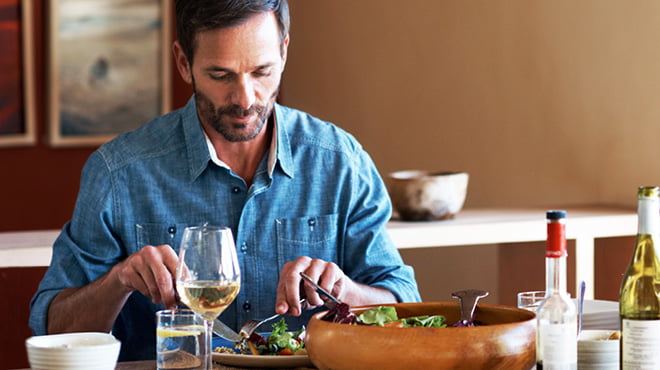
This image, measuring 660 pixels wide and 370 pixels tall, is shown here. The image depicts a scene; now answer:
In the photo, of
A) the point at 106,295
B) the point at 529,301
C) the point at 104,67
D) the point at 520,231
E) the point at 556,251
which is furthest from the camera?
the point at 104,67

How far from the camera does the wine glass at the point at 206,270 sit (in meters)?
1.20

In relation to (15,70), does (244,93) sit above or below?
below

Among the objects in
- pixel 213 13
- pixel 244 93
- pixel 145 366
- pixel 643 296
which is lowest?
pixel 145 366

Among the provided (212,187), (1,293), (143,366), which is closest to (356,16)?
(1,293)

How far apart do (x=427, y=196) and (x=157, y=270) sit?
147cm

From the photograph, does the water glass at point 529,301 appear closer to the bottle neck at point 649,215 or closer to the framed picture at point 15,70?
the bottle neck at point 649,215

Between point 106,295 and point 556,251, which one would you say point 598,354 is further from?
point 106,295

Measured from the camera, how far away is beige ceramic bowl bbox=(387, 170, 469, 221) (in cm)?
276

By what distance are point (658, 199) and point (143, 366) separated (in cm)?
80

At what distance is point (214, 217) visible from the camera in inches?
74.7

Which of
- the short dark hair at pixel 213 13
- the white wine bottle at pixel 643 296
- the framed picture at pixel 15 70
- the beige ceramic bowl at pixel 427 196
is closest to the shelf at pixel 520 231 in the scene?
the beige ceramic bowl at pixel 427 196

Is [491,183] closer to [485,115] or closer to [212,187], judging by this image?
[485,115]

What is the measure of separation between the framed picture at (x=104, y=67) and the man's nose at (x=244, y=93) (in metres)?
3.04

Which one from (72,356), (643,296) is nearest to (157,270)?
(72,356)
